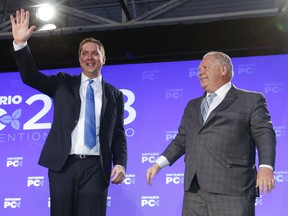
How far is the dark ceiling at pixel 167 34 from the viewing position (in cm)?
432

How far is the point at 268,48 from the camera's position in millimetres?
4375

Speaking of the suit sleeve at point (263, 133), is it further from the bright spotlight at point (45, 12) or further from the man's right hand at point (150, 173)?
Result: the bright spotlight at point (45, 12)

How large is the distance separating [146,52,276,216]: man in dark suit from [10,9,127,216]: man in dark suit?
0.87 ft

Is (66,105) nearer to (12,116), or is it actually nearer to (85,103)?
(85,103)

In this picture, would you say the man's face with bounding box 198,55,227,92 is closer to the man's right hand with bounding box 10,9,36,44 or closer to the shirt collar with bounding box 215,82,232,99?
the shirt collar with bounding box 215,82,232,99

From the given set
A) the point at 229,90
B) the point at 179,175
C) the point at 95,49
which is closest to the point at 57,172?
the point at 95,49

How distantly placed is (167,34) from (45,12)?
129cm

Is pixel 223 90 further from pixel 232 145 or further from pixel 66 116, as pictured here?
pixel 66 116

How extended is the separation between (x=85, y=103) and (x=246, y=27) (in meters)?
2.64

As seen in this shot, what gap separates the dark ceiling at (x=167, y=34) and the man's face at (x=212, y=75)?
213cm

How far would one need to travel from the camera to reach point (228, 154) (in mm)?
1997

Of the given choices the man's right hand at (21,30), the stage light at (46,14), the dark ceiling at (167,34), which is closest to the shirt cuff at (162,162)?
the man's right hand at (21,30)

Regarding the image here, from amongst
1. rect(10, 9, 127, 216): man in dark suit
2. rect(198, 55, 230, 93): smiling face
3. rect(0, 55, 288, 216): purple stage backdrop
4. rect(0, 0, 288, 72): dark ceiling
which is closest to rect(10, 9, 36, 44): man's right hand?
rect(10, 9, 127, 216): man in dark suit

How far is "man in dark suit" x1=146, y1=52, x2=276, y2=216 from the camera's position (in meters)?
1.95
